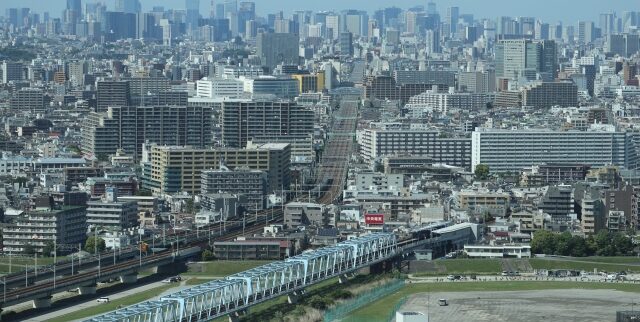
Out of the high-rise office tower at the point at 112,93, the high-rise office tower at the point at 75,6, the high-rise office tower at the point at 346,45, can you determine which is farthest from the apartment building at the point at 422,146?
the high-rise office tower at the point at 75,6

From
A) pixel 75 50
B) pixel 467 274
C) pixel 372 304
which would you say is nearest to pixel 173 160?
pixel 467 274

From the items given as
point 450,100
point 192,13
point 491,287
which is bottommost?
point 491,287

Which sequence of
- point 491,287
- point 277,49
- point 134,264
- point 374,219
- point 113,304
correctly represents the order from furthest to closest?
point 277,49 < point 374,219 < point 134,264 < point 491,287 < point 113,304

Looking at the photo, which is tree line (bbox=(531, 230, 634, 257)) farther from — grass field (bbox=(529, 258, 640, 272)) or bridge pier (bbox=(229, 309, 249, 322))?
bridge pier (bbox=(229, 309, 249, 322))

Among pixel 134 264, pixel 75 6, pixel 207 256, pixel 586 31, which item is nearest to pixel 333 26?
pixel 586 31

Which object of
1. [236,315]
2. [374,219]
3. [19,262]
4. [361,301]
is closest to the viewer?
[236,315]

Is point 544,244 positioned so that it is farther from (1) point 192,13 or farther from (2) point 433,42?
(1) point 192,13

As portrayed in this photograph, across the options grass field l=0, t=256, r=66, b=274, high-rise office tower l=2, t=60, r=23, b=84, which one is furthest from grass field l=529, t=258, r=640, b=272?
high-rise office tower l=2, t=60, r=23, b=84
